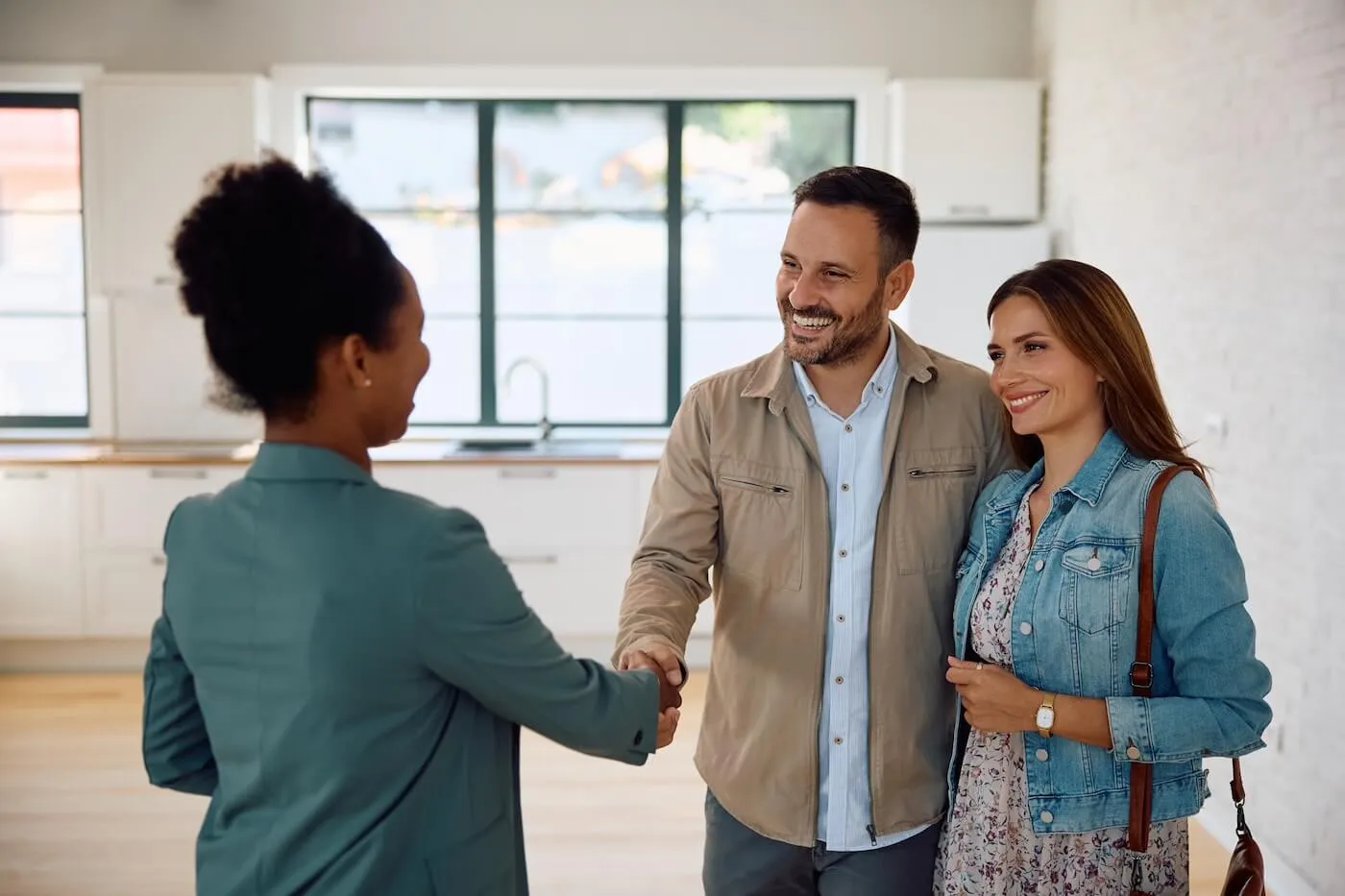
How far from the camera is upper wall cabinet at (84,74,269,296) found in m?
5.22

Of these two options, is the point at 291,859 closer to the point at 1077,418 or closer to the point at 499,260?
the point at 1077,418

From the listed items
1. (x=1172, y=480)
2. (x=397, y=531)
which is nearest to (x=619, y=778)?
(x=1172, y=480)

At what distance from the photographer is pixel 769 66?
5527 millimetres

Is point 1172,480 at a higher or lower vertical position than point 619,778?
higher

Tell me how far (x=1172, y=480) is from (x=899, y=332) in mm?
530

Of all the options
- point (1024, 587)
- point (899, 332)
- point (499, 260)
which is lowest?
point (1024, 587)

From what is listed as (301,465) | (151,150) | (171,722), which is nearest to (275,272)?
(301,465)

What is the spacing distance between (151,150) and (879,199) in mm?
4192

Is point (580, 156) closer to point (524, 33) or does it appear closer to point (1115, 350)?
point (524, 33)

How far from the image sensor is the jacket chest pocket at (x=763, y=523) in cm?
192

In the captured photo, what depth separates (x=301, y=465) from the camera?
3.82 ft

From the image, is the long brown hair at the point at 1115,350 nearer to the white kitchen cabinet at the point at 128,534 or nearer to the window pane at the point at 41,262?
the white kitchen cabinet at the point at 128,534

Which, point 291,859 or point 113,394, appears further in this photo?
point 113,394

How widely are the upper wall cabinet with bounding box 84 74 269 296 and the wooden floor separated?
6.35ft
